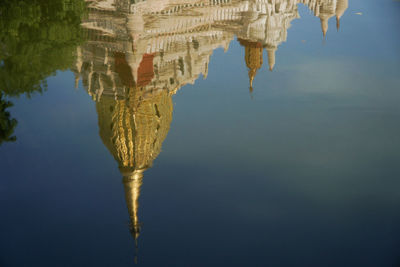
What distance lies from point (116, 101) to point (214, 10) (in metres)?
4.67

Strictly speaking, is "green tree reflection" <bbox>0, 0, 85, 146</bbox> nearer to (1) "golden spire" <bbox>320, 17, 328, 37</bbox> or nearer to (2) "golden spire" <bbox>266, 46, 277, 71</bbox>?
(2) "golden spire" <bbox>266, 46, 277, 71</bbox>

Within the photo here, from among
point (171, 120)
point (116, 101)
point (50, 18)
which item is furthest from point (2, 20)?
point (171, 120)

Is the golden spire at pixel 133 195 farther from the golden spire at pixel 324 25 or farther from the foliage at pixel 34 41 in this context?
the golden spire at pixel 324 25

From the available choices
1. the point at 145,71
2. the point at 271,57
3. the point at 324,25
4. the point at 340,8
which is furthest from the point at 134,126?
the point at 340,8

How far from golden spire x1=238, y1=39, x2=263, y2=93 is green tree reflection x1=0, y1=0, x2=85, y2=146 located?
214 centimetres

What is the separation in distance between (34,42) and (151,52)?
231 cm

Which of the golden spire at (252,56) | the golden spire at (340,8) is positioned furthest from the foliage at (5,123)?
Result: the golden spire at (340,8)

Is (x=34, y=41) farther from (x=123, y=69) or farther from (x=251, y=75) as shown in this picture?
(x=251, y=75)

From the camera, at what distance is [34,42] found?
5.79 metres

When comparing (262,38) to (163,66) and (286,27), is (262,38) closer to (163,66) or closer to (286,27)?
(286,27)

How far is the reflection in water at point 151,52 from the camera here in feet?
19.6

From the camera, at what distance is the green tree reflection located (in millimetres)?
5406

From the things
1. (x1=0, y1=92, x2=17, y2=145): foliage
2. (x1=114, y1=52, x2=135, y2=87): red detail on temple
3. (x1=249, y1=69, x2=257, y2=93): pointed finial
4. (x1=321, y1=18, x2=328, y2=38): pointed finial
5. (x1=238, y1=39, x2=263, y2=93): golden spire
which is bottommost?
(x1=238, y1=39, x2=263, y2=93): golden spire

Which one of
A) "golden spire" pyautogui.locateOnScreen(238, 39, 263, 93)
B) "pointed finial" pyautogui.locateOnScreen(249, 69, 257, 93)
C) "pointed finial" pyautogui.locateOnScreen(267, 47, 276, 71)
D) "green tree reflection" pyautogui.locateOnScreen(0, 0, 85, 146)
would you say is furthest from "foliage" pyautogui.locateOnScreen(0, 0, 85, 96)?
"pointed finial" pyautogui.locateOnScreen(267, 47, 276, 71)
